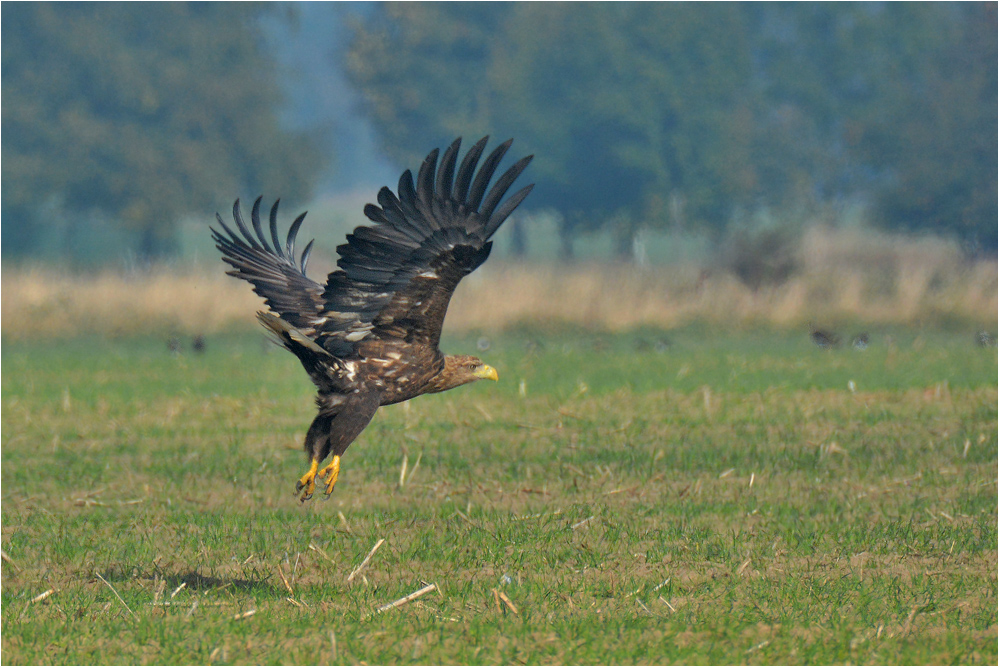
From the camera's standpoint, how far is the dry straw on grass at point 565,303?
25250 mm

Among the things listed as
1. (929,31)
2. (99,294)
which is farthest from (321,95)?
(99,294)

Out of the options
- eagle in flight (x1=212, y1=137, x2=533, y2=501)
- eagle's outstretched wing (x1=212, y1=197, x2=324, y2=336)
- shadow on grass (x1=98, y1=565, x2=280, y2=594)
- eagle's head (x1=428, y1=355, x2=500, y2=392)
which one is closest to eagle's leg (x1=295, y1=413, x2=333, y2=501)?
eagle in flight (x1=212, y1=137, x2=533, y2=501)

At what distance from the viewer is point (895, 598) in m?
7.02

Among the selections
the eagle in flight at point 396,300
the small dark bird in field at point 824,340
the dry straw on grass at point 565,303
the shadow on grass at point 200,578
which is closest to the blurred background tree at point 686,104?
the dry straw on grass at point 565,303

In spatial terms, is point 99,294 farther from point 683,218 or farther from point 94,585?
point 683,218

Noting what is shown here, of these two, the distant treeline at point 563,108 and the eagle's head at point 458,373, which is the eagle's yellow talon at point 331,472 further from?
the distant treeline at point 563,108

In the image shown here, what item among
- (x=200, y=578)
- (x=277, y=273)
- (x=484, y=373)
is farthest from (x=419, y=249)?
(x=277, y=273)

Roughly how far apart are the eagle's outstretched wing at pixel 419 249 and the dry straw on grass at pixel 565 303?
56.1 feet

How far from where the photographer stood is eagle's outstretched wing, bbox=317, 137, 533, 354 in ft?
24.2

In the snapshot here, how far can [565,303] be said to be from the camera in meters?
25.5

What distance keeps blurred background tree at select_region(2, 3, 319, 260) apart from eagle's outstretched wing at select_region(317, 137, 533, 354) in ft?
119

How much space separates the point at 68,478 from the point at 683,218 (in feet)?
132

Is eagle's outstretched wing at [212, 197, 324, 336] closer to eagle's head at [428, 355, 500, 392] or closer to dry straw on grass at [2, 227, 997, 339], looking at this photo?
eagle's head at [428, 355, 500, 392]

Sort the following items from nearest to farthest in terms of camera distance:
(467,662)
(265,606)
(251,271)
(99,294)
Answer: (467,662)
(265,606)
(251,271)
(99,294)
